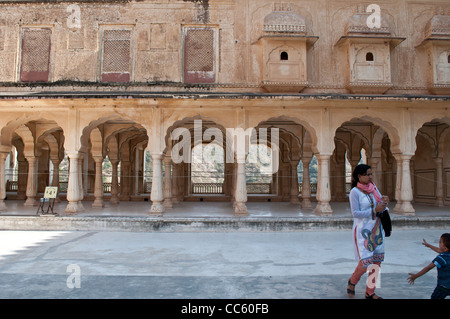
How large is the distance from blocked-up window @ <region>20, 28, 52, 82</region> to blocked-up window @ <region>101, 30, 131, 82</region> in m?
1.73

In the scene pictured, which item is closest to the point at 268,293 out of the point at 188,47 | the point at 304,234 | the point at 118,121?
the point at 304,234

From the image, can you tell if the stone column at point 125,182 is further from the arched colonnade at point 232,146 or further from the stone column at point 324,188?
the stone column at point 324,188

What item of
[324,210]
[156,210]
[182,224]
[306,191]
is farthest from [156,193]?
[306,191]

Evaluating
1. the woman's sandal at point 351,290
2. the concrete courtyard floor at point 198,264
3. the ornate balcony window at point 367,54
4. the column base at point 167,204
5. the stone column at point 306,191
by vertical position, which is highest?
the ornate balcony window at point 367,54

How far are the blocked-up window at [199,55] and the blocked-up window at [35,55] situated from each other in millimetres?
4197

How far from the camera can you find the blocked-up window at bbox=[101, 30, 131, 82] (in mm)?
10883

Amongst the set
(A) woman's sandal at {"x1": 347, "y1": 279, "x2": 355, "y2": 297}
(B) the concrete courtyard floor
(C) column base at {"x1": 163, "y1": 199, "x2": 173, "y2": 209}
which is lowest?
(B) the concrete courtyard floor

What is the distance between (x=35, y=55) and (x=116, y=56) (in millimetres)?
2469

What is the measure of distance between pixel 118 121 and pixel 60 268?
28.8 feet

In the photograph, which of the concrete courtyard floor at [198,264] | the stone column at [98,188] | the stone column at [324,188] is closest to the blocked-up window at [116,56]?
the stone column at [98,188]

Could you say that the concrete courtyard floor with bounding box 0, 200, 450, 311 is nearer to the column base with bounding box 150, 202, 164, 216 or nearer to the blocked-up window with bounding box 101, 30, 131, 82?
the column base with bounding box 150, 202, 164, 216

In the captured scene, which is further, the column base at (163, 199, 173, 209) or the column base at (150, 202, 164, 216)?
the column base at (163, 199, 173, 209)

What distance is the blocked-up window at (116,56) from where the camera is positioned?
10.9 m

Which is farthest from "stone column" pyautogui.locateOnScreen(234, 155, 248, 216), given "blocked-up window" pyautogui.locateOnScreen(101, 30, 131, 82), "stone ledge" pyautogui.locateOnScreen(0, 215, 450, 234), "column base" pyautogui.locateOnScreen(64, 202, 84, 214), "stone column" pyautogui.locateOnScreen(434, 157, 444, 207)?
"stone column" pyautogui.locateOnScreen(434, 157, 444, 207)
